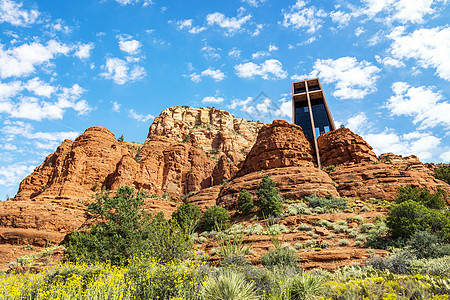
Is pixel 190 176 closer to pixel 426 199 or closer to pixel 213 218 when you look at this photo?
pixel 213 218

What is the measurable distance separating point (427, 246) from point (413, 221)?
316 centimetres

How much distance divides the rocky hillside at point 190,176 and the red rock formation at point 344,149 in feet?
0.51

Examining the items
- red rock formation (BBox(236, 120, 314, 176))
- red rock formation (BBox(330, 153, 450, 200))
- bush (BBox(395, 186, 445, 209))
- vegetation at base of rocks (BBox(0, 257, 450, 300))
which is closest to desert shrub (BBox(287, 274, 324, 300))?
vegetation at base of rocks (BBox(0, 257, 450, 300))

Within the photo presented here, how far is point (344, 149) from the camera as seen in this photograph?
43.3 m

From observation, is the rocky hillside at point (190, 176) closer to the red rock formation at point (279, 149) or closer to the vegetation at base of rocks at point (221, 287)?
the red rock formation at point (279, 149)

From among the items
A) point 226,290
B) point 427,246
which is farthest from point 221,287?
point 427,246

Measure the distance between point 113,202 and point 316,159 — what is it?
3552cm

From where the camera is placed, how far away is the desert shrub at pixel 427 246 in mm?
12442

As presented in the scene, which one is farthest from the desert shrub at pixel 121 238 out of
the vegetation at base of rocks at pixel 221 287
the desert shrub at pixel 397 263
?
the desert shrub at pixel 397 263

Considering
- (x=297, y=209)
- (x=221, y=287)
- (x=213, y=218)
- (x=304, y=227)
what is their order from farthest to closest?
(x=213, y=218), (x=297, y=209), (x=304, y=227), (x=221, y=287)

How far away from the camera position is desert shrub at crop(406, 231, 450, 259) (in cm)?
1244

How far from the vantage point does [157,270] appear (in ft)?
26.9

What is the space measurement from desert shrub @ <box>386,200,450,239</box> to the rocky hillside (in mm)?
8259

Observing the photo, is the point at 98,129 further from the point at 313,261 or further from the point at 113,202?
the point at 313,261
